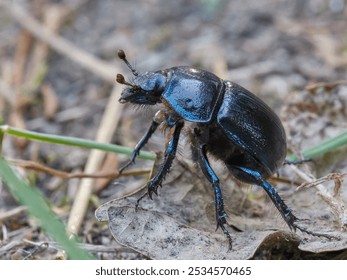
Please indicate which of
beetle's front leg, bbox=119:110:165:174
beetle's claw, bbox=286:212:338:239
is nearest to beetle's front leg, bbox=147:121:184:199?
beetle's front leg, bbox=119:110:165:174

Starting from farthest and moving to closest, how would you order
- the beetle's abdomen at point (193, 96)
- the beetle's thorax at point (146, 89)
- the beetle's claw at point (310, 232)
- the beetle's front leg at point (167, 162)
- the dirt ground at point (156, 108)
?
the beetle's thorax at point (146, 89) < the beetle's abdomen at point (193, 96) < the beetle's front leg at point (167, 162) < the dirt ground at point (156, 108) < the beetle's claw at point (310, 232)

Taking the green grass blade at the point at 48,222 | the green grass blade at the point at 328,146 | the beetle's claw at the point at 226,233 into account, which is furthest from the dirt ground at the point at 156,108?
the green grass blade at the point at 48,222

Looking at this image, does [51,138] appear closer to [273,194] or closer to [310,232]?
[273,194]

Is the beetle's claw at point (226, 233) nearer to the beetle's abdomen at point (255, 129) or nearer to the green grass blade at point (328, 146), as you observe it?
the beetle's abdomen at point (255, 129)

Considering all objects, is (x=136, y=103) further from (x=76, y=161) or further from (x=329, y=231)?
(x=329, y=231)

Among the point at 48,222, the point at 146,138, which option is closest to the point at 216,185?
the point at 146,138

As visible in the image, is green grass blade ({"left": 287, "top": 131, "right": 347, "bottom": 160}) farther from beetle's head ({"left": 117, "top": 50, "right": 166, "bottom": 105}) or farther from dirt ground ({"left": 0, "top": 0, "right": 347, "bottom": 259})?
beetle's head ({"left": 117, "top": 50, "right": 166, "bottom": 105})
